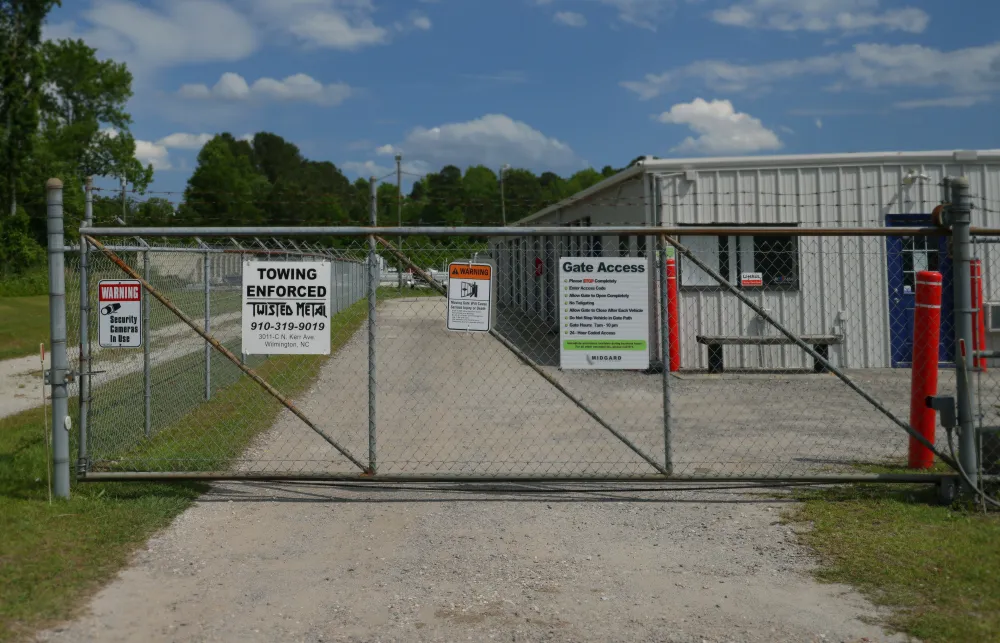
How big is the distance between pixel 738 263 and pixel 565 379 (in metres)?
3.47

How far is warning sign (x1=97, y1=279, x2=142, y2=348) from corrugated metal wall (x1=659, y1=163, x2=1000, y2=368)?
9.15 metres

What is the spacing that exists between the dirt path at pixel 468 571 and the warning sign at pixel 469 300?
1324mm

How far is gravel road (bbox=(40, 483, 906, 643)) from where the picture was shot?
13.8 ft

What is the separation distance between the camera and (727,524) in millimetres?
5863

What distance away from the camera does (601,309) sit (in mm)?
6348

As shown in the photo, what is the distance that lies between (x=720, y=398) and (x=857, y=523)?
5539 mm

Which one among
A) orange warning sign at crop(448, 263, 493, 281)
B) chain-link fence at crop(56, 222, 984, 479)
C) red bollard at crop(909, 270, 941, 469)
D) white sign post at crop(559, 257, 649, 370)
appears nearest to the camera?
orange warning sign at crop(448, 263, 493, 281)

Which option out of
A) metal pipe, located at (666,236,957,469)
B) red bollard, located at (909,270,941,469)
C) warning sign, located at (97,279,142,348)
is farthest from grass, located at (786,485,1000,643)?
warning sign, located at (97,279,142,348)

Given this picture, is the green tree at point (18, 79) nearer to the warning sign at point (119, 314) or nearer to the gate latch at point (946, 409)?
the warning sign at point (119, 314)

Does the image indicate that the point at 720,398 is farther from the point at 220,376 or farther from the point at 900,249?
the point at 220,376

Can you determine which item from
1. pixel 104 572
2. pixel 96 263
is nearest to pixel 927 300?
pixel 104 572

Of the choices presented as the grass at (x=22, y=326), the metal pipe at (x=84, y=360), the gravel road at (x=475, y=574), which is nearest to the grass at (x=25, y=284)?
the grass at (x=22, y=326)

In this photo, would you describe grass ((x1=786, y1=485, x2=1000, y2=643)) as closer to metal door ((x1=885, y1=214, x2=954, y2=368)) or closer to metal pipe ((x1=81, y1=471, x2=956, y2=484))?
metal pipe ((x1=81, y1=471, x2=956, y2=484))

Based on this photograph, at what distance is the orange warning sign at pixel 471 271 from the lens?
20.3 feet
